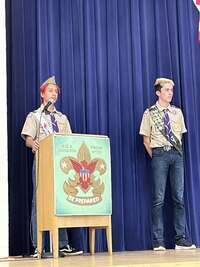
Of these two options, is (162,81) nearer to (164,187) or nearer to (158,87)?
(158,87)

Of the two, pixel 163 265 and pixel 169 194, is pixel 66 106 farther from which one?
pixel 163 265

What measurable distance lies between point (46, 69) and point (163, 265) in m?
2.62

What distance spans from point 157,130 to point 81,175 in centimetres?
110

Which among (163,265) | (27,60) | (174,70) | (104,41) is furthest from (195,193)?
(163,265)

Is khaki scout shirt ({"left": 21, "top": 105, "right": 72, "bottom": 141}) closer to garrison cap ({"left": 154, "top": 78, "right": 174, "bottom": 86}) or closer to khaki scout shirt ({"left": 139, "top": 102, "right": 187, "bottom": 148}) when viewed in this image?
khaki scout shirt ({"left": 139, "top": 102, "right": 187, "bottom": 148})

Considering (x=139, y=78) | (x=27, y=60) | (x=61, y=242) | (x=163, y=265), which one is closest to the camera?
(x=163, y=265)

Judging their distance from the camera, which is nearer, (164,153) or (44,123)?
(44,123)

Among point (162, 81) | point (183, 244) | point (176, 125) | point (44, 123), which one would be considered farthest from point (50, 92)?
point (183, 244)

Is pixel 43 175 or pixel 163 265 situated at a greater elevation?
pixel 43 175

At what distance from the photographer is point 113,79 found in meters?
5.04

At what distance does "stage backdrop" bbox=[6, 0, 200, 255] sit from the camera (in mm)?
4668

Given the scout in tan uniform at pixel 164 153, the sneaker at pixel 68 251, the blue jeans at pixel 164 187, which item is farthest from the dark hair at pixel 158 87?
the sneaker at pixel 68 251

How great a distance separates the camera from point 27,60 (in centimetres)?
477

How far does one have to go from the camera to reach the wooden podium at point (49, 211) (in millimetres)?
3662
